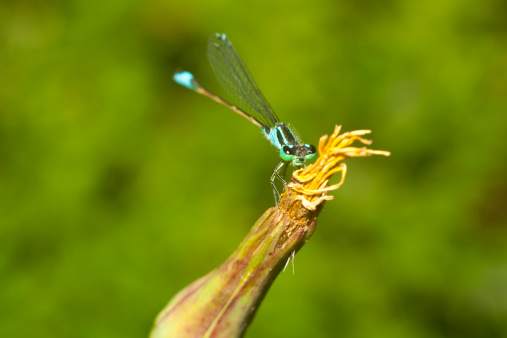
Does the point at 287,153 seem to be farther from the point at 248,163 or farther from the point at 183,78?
the point at 248,163

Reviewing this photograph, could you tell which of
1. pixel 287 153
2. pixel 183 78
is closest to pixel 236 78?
pixel 183 78

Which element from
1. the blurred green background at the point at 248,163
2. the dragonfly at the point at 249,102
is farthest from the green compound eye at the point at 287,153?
the blurred green background at the point at 248,163

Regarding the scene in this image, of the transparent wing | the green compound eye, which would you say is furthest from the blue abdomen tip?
the green compound eye

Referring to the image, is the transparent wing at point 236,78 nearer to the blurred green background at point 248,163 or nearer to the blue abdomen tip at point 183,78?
the blue abdomen tip at point 183,78

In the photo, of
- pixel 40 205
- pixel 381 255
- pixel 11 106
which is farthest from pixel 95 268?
pixel 381 255

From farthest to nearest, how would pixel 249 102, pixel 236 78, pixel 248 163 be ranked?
pixel 248 163
pixel 236 78
pixel 249 102
